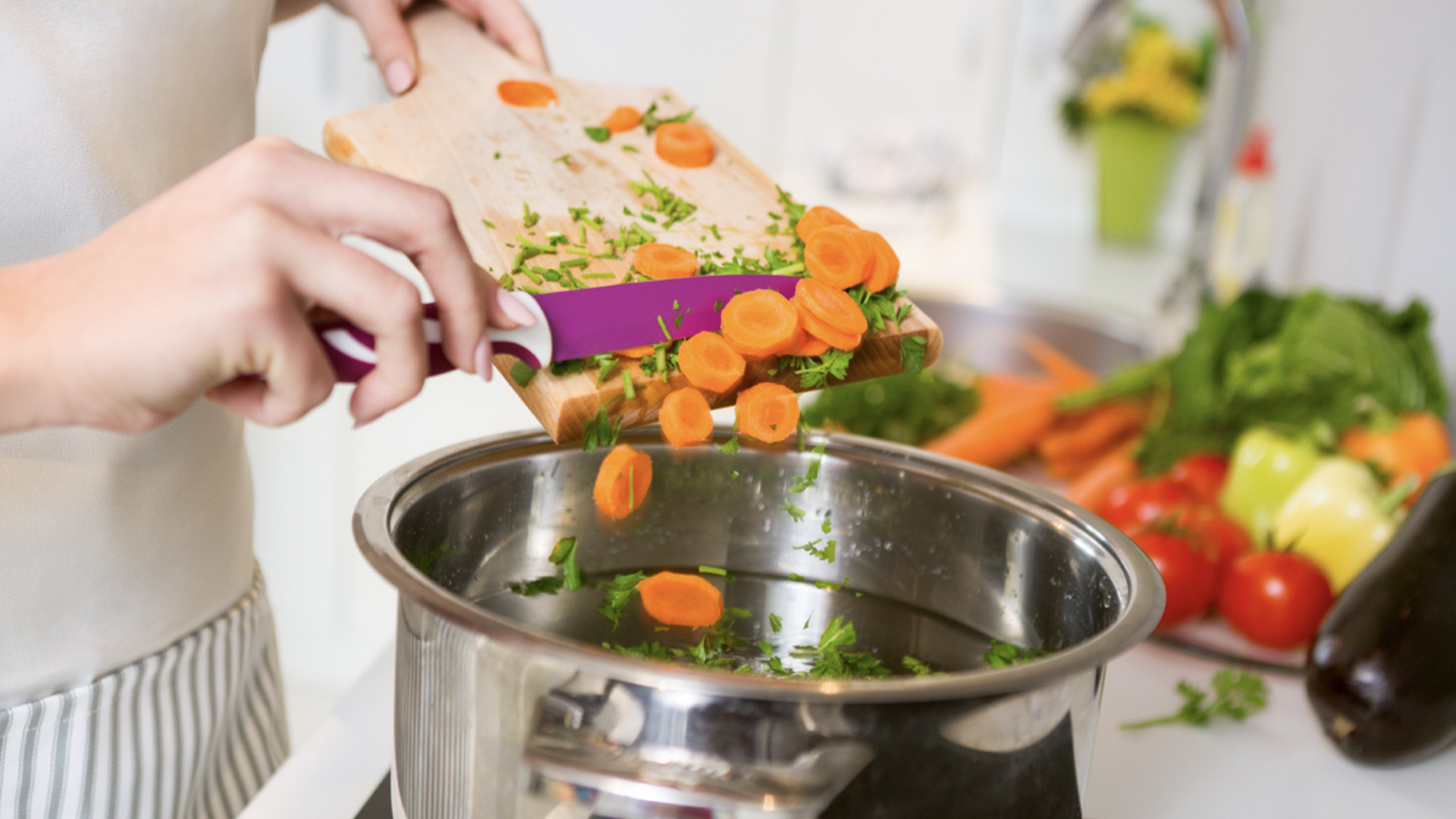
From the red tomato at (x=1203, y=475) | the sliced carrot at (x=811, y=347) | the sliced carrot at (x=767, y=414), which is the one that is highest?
the sliced carrot at (x=811, y=347)

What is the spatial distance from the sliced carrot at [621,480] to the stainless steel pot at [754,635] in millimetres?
34

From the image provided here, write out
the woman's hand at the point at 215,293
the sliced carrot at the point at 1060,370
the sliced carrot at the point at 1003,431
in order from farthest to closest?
1. the sliced carrot at the point at 1060,370
2. the sliced carrot at the point at 1003,431
3. the woman's hand at the point at 215,293

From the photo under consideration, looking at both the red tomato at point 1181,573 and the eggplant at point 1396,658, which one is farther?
the red tomato at point 1181,573

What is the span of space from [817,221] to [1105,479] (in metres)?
0.78

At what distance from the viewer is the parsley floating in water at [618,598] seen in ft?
2.46

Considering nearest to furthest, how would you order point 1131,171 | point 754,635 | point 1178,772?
point 754,635 < point 1178,772 < point 1131,171

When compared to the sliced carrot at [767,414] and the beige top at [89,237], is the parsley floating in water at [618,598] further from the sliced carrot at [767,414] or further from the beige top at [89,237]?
the beige top at [89,237]

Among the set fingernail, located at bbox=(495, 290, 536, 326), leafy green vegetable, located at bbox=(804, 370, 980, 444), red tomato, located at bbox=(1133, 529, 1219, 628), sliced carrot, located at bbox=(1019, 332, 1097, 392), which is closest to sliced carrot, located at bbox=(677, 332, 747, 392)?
fingernail, located at bbox=(495, 290, 536, 326)

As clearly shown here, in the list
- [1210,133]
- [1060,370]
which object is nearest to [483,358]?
[1060,370]

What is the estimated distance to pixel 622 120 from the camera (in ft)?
3.20

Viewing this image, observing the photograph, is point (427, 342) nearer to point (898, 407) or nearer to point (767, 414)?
point (767, 414)

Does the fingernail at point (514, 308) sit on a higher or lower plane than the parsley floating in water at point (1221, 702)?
higher

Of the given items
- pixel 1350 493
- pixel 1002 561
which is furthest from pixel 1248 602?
pixel 1002 561

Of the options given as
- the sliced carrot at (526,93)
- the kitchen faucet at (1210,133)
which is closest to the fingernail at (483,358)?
the sliced carrot at (526,93)
